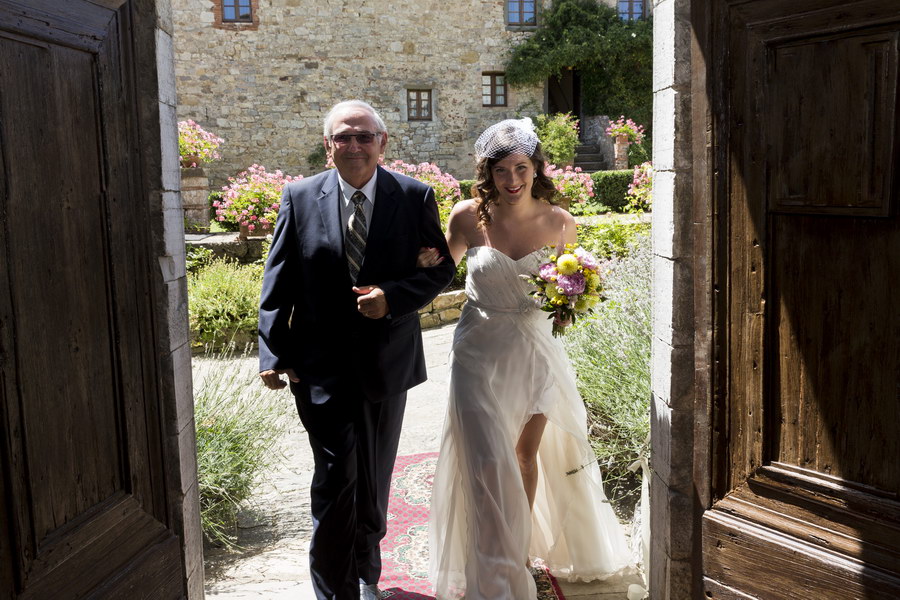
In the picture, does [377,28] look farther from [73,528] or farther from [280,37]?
[73,528]

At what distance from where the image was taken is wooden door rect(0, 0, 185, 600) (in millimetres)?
1894

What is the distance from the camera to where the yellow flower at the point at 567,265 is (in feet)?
10.7

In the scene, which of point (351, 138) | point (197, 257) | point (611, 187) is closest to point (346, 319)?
point (351, 138)

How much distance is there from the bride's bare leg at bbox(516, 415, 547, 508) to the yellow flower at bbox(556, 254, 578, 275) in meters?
0.63

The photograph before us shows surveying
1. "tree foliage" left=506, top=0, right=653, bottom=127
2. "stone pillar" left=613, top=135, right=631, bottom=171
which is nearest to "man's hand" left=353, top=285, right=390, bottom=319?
"stone pillar" left=613, top=135, right=631, bottom=171

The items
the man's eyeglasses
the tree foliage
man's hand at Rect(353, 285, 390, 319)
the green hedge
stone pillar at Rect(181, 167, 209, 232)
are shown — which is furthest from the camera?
the tree foliage

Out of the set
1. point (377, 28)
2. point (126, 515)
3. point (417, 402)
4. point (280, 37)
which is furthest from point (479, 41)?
point (126, 515)

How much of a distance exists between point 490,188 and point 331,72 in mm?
15689

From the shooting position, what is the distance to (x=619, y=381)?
4.30 metres

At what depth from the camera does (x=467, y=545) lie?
10.4ft

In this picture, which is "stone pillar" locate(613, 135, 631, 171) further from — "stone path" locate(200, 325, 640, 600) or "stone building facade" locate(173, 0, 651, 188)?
"stone path" locate(200, 325, 640, 600)

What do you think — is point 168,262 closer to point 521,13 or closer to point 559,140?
point 559,140

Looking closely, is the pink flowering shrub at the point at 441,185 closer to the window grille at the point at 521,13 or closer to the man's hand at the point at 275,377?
the man's hand at the point at 275,377

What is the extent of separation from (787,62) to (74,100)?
1.96 m
